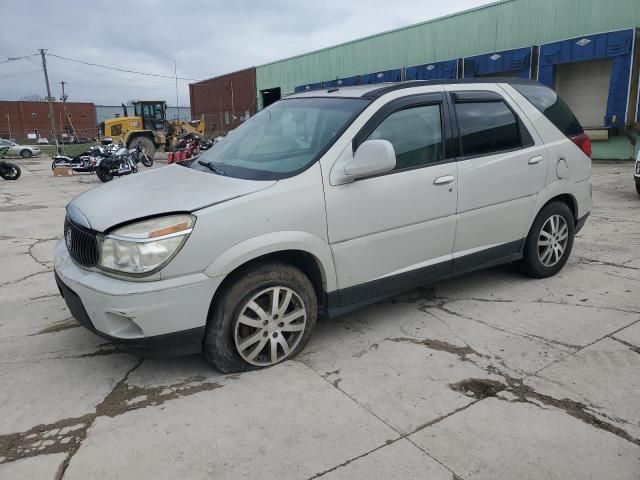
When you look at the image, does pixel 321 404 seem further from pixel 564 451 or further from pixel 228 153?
pixel 228 153

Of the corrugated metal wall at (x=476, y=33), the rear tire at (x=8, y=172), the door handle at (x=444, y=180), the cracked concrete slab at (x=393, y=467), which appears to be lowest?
the cracked concrete slab at (x=393, y=467)

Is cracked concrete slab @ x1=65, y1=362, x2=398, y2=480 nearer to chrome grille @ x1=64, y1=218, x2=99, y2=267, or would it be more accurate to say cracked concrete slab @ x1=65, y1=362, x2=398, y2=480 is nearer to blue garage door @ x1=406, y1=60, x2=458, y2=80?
chrome grille @ x1=64, y1=218, x2=99, y2=267

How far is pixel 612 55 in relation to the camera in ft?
55.2

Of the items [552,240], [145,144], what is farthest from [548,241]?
[145,144]

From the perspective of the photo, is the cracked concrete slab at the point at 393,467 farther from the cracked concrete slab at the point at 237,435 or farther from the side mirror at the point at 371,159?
the side mirror at the point at 371,159

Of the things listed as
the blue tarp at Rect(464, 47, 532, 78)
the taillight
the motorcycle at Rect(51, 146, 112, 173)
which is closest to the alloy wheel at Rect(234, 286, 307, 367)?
the taillight

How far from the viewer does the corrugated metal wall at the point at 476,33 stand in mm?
17328

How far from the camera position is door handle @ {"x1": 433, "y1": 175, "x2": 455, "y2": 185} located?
3771mm

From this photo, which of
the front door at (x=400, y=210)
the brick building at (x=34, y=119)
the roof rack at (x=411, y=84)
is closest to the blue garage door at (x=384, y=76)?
the roof rack at (x=411, y=84)

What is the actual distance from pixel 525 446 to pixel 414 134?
7.34 feet

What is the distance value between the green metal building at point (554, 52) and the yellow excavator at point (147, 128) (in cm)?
1100

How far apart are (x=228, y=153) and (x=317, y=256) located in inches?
52.4

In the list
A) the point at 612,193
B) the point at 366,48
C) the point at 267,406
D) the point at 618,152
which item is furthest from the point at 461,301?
the point at 366,48

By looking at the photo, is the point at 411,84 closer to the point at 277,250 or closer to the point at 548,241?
the point at 277,250
